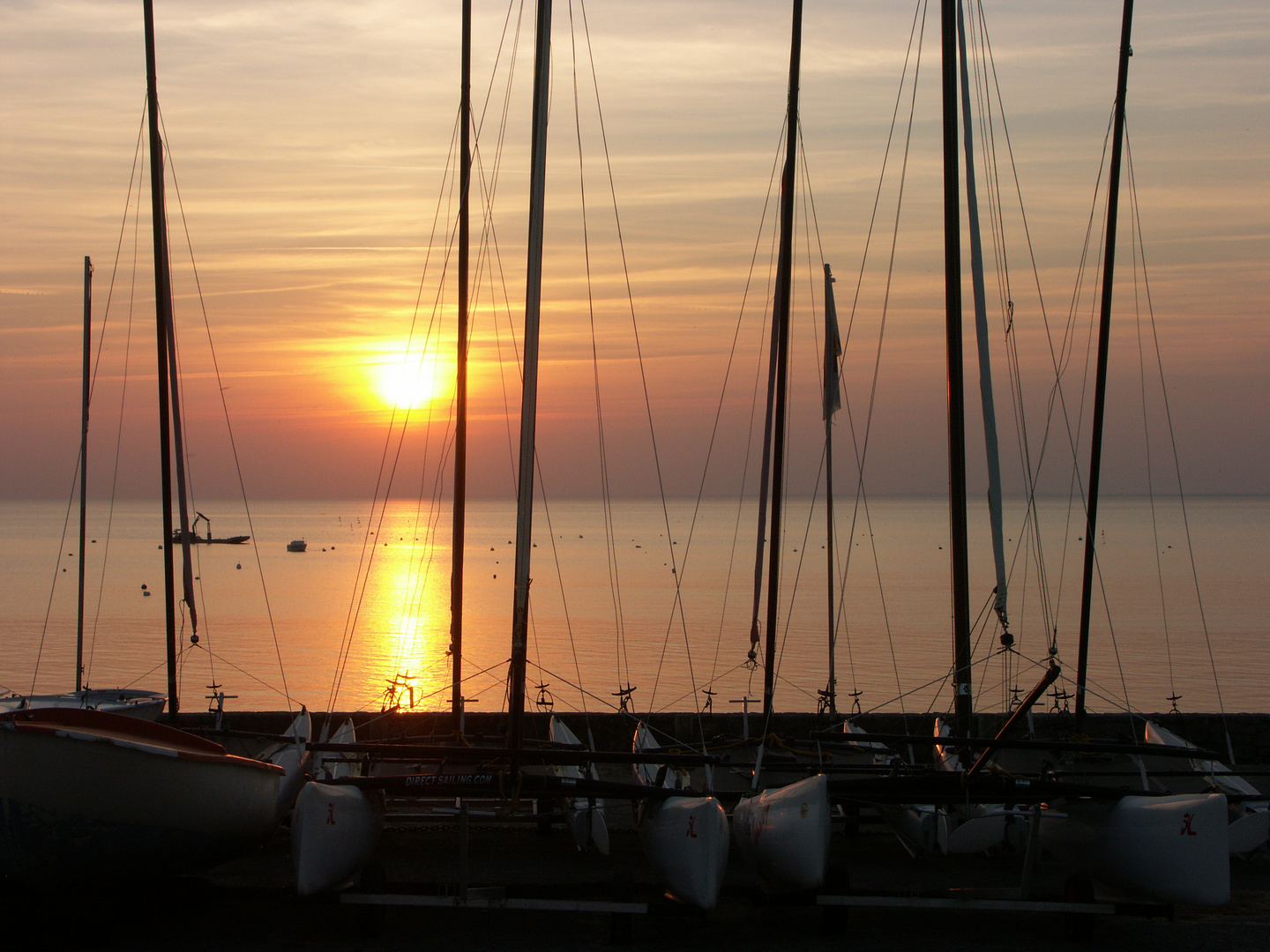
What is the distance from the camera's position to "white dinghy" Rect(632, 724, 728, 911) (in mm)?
9648

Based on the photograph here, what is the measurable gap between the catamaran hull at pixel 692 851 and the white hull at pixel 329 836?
2.60 m

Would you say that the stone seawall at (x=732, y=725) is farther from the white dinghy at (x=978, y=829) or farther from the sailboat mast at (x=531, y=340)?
the sailboat mast at (x=531, y=340)

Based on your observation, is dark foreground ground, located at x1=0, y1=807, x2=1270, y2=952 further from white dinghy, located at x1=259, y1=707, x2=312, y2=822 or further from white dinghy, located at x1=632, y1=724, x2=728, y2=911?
white dinghy, located at x1=259, y1=707, x2=312, y2=822

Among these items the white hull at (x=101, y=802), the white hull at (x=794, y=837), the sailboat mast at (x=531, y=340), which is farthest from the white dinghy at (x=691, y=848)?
the white hull at (x=101, y=802)

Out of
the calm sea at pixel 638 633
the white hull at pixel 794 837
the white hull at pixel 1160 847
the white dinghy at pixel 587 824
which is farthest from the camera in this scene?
the calm sea at pixel 638 633

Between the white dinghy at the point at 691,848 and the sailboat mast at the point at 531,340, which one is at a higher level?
the sailboat mast at the point at 531,340

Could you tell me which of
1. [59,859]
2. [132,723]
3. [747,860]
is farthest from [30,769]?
[747,860]

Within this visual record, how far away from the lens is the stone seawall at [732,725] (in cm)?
1725

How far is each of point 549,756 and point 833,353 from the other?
31.9ft

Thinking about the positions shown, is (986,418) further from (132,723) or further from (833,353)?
(132,723)

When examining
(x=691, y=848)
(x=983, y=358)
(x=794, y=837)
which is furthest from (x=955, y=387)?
(x=691, y=848)

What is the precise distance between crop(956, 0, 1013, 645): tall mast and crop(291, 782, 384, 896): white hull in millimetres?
6899

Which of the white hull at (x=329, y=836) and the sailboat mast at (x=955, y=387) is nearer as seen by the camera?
the white hull at (x=329, y=836)

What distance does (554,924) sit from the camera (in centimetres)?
1026
